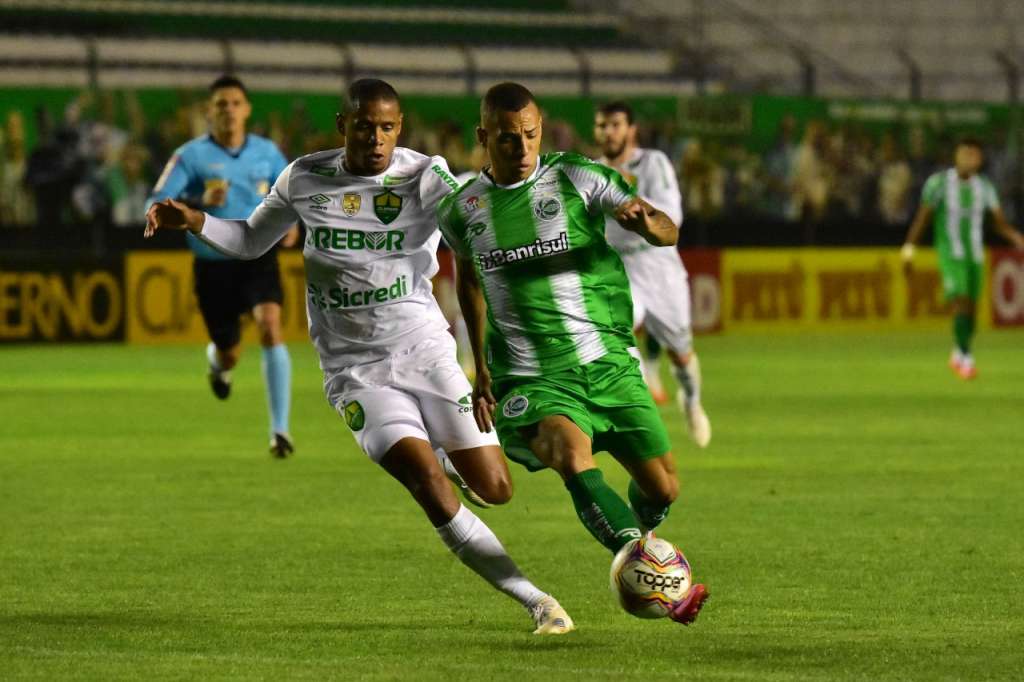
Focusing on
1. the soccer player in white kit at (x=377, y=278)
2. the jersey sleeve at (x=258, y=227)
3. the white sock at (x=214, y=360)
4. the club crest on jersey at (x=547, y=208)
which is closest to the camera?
the club crest on jersey at (x=547, y=208)

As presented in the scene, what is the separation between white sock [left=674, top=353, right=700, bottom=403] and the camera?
1317 centimetres

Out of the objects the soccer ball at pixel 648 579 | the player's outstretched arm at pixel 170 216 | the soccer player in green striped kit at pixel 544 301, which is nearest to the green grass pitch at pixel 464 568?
the soccer ball at pixel 648 579

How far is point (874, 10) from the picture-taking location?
33.0m

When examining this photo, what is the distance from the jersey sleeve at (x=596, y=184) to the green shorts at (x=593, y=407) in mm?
527

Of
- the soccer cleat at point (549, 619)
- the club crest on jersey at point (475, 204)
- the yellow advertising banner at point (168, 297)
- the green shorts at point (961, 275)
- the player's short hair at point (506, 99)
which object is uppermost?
the player's short hair at point (506, 99)

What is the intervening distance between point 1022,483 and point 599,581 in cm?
408

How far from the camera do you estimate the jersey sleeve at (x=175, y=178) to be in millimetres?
12078

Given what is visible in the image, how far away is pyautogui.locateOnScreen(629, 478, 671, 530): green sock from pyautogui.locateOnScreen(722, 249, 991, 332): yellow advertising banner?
62.8 ft

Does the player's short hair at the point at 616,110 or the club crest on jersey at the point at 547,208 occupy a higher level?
the club crest on jersey at the point at 547,208

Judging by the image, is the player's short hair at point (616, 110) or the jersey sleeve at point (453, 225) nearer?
the jersey sleeve at point (453, 225)

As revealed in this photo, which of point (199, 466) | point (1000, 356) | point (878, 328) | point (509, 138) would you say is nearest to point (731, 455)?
point (199, 466)

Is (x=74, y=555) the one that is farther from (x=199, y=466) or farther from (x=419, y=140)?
(x=419, y=140)

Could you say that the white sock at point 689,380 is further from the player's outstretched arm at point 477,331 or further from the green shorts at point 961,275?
the green shorts at point 961,275

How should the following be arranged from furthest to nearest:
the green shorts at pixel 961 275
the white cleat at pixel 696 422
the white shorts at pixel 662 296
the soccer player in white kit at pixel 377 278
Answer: the green shorts at pixel 961 275
the white shorts at pixel 662 296
the white cleat at pixel 696 422
the soccer player in white kit at pixel 377 278
